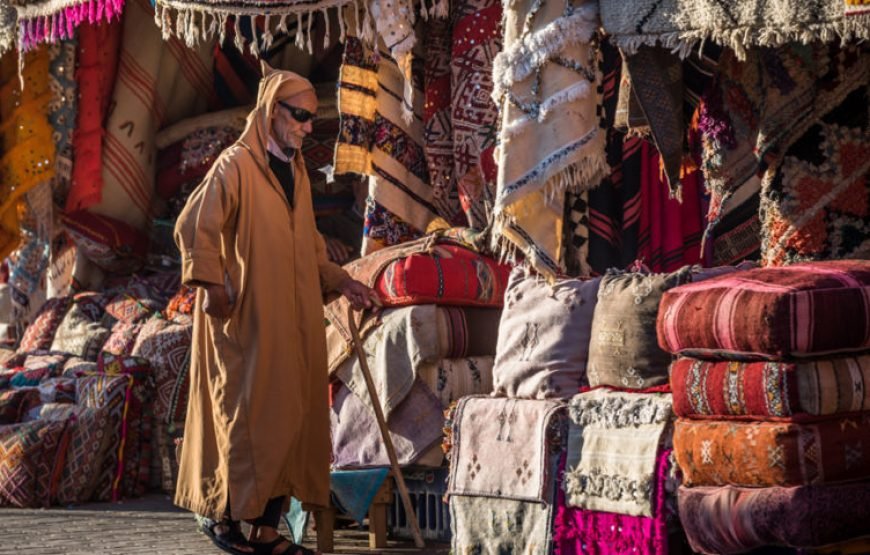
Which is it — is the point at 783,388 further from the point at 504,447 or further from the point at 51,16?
the point at 51,16

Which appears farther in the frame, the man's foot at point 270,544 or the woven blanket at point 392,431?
the woven blanket at point 392,431

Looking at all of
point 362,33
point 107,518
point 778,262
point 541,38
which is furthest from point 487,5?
point 107,518

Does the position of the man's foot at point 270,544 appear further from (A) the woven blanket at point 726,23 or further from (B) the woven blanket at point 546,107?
(A) the woven blanket at point 726,23

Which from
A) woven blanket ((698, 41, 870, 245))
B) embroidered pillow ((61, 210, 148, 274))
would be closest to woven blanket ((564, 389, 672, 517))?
woven blanket ((698, 41, 870, 245))

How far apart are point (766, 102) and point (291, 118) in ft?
5.80

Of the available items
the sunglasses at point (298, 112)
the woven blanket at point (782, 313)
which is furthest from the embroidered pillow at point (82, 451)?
the woven blanket at point (782, 313)

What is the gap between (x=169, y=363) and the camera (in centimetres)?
754

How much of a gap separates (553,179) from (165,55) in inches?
184

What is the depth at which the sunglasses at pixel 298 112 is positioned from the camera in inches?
212

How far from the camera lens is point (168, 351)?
7586 millimetres

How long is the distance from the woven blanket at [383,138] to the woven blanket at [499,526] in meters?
2.01

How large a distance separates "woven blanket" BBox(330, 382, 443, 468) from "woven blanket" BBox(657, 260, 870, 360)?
75.1 inches

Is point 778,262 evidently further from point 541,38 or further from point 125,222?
point 125,222

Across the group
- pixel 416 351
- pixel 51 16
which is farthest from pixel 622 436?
pixel 51 16
